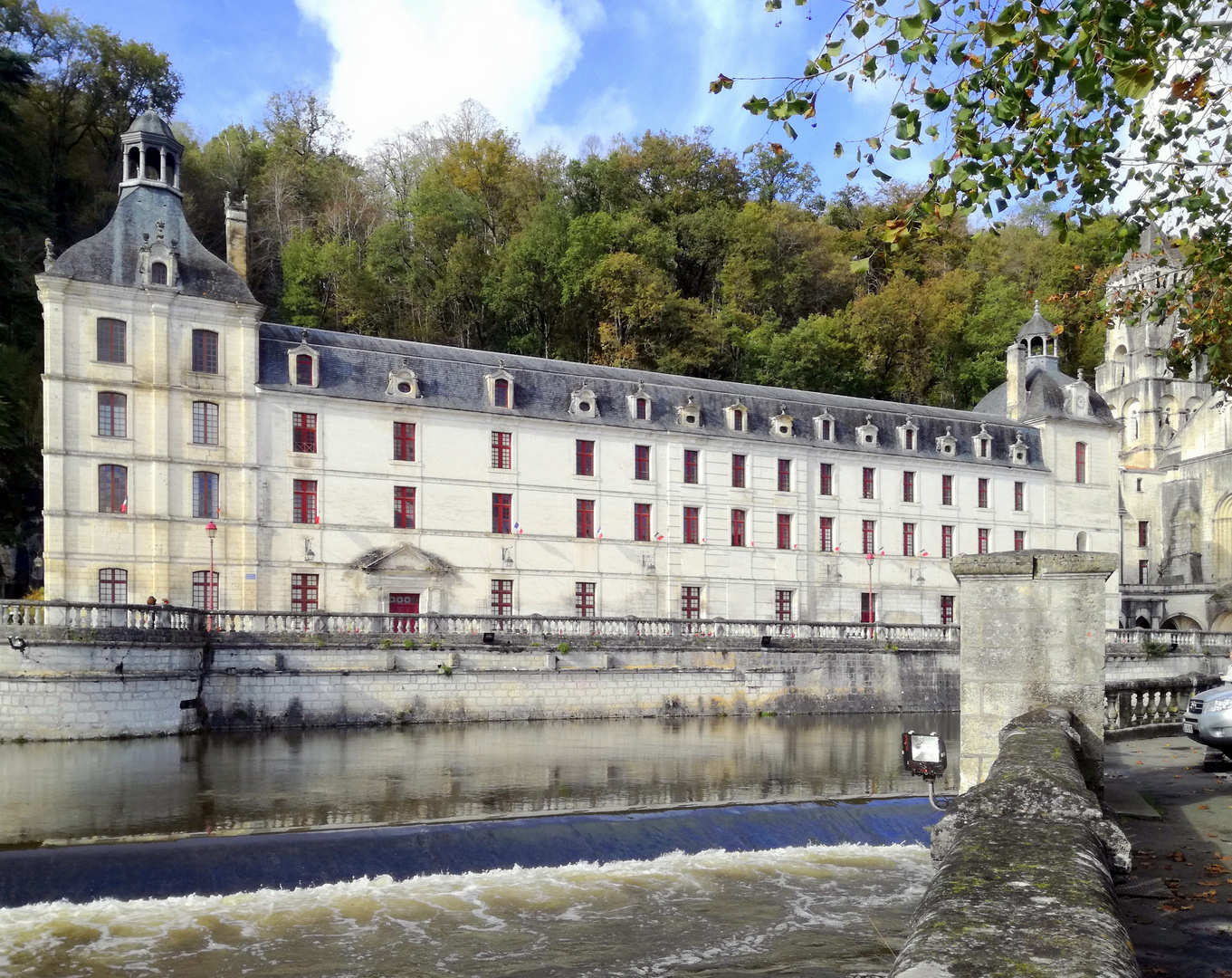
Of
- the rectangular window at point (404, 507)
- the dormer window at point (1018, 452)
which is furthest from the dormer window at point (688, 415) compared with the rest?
the dormer window at point (1018, 452)

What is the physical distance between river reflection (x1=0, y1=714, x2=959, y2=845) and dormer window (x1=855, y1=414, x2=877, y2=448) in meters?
18.0

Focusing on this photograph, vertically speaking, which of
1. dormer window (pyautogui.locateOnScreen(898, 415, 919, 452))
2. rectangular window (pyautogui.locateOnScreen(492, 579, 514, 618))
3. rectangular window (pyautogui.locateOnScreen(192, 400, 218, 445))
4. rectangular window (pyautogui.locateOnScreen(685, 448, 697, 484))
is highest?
dormer window (pyautogui.locateOnScreen(898, 415, 919, 452))

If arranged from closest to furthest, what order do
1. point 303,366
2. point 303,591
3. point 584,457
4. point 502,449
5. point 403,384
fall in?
1. point 303,591
2. point 303,366
3. point 403,384
4. point 502,449
5. point 584,457

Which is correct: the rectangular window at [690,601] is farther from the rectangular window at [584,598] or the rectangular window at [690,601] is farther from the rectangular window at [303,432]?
the rectangular window at [303,432]

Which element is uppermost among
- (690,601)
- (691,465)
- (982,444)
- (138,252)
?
(138,252)

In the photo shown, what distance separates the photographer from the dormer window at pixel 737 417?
4241 cm

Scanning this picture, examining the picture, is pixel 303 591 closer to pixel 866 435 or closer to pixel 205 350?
pixel 205 350

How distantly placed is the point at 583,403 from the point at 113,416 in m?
15.2

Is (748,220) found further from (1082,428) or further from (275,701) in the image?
(275,701)

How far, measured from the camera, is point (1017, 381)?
1973 inches

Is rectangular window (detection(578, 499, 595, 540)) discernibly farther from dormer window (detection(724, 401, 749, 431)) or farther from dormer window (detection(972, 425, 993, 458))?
dormer window (detection(972, 425, 993, 458))

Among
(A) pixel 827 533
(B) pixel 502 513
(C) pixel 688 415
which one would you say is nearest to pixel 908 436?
(A) pixel 827 533


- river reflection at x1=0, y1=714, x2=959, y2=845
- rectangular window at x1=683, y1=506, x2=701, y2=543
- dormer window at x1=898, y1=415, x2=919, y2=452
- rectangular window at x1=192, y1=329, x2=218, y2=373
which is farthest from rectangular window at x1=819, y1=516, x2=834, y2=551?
rectangular window at x1=192, y1=329, x2=218, y2=373

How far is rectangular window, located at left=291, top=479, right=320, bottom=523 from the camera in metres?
35.3
